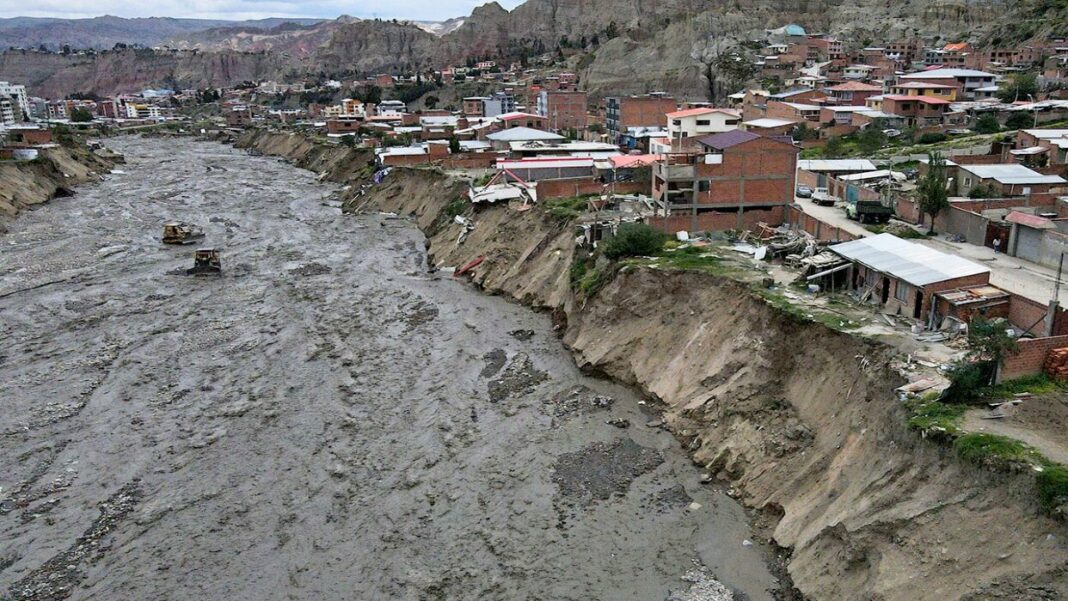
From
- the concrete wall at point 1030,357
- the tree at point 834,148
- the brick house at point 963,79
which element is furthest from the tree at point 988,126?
the concrete wall at point 1030,357

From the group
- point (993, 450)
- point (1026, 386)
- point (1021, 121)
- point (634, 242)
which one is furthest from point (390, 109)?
point (993, 450)

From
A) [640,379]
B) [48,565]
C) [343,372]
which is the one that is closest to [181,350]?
[343,372]

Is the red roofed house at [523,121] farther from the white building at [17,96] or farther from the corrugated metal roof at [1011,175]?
the white building at [17,96]

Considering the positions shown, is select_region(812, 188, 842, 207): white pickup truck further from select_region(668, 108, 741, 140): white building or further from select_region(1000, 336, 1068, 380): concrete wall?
select_region(1000, 336, 1068, 380): concrete wall

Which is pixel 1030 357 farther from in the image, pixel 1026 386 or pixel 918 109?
pixel 918 109

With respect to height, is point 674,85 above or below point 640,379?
above

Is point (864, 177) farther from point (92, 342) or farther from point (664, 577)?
point (92, 342)
